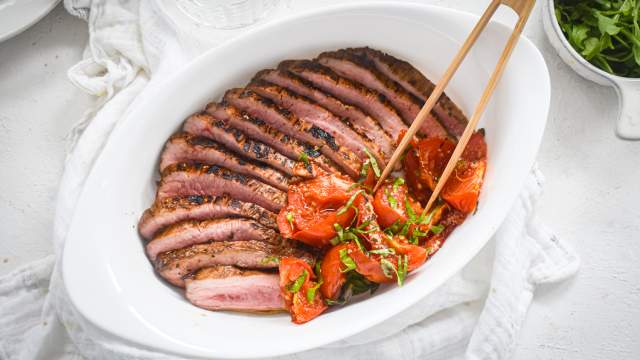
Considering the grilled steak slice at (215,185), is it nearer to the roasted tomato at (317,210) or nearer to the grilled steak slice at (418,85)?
the roasted tomato at (317,210)

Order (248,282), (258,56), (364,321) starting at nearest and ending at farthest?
(364,321), (248,282), (258,56)

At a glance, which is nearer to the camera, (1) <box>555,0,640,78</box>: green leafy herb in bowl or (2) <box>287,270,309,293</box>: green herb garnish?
(2) <box>287,270,309,293</box>: green herb garnish

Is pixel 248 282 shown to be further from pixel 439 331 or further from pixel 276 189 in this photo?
pixel 439 331

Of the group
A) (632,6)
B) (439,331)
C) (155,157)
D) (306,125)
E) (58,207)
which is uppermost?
(632,6)

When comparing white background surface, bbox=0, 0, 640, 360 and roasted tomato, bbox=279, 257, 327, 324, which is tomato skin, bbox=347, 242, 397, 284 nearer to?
roasted tomato, bbox=279, 257, 327, 324

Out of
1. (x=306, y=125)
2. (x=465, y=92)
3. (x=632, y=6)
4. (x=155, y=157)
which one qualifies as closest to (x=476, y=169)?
(x=465, y=92)

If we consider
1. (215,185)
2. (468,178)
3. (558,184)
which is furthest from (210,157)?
(558,184)

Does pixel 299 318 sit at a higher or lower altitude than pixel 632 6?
lower

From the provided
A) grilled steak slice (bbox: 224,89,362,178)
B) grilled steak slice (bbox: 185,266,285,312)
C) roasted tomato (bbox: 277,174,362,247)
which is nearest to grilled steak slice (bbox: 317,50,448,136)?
grilled steak slice (bbox: 224,89,362,178)
